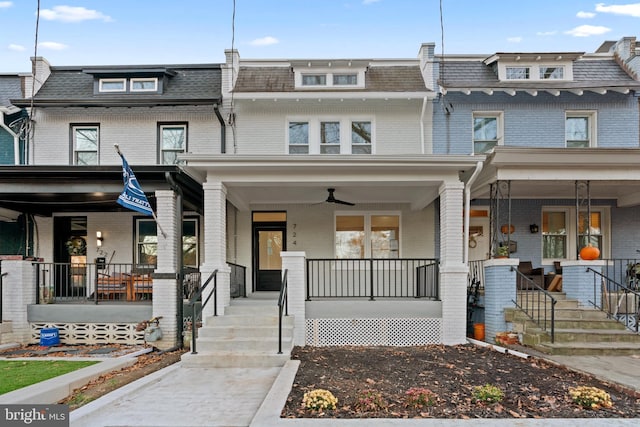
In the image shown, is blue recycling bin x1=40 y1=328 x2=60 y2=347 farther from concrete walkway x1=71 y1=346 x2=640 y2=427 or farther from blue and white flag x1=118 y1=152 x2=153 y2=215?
concrete walkway x1=71 y1=346 x2=640 y2=427

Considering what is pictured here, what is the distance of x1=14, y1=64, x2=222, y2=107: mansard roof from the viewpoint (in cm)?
1010

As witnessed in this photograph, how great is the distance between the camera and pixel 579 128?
10422 millimetres

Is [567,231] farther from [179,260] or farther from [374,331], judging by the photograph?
[179,260]

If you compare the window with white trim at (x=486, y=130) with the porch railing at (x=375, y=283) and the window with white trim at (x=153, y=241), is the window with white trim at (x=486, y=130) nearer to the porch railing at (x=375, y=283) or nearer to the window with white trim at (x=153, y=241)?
the porch railing at (x=375, y=283)

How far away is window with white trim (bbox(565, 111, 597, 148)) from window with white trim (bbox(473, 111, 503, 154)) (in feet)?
5.85

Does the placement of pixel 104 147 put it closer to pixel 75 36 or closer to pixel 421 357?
pixel 75 36

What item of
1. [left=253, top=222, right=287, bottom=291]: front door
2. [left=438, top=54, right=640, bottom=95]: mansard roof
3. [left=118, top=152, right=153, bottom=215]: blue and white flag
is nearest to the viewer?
[left=118, top=152, right=153, bottom=215]: blue and white flag

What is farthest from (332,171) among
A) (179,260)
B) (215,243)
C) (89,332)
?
(89,332)

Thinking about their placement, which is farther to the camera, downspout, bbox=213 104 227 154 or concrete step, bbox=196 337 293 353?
downspout, bbox=213 104 227 154

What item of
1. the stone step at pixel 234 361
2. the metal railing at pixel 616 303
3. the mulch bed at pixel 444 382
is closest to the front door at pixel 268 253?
the mulch bed at pixel 444 382

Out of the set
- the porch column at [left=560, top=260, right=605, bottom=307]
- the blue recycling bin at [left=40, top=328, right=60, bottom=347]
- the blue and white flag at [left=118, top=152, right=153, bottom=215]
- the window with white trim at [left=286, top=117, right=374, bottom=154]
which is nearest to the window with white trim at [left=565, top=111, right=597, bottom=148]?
the porch column at [left=560, top=260, right=605, bottom=307]

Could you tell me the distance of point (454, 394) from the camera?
4531 mm

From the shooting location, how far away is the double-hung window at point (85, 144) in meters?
10.5

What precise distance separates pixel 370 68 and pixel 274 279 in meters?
6.49
